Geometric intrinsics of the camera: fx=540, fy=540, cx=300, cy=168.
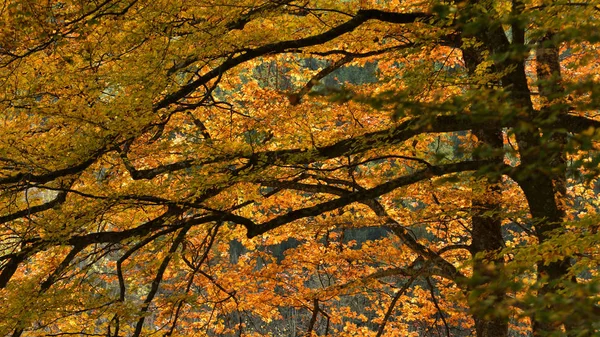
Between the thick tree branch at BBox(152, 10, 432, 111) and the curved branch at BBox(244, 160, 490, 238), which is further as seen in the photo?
→ the curved branch at BBox(244, 160, 490, 238)

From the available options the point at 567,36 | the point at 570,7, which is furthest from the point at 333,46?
the point at 567,36

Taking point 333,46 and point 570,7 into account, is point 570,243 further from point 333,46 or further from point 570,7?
point 333,46

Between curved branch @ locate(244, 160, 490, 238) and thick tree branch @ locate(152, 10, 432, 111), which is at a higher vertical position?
thick tree branch @ locate(152, 10, 432, 111)

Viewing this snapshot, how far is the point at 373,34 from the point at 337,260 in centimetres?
337

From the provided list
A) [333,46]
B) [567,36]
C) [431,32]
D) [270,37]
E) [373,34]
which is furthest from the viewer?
[333,46]

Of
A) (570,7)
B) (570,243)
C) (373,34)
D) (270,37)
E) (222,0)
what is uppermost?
(373,34)

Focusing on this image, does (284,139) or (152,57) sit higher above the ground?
(284,139)

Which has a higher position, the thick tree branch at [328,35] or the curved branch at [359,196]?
the thick tree branch at [328,35]

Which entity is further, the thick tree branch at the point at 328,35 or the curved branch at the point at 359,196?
the curved branch at the point at 359,196

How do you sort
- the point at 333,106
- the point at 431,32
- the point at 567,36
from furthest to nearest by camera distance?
the point at 333,106, the point at 431,32, the point at 567,36

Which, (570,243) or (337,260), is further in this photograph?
(337,260)

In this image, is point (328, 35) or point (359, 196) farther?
point (359, 196)

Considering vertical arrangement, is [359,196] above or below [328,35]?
below

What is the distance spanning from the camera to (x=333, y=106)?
766 cm
